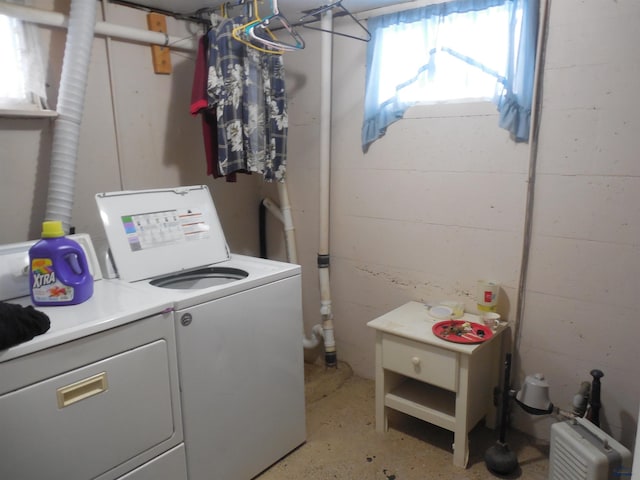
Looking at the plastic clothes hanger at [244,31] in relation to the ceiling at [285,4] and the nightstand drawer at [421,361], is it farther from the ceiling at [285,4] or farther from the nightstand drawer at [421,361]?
the nightstand drawer at [421,361]

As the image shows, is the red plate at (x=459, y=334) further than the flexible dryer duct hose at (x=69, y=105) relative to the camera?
Yes

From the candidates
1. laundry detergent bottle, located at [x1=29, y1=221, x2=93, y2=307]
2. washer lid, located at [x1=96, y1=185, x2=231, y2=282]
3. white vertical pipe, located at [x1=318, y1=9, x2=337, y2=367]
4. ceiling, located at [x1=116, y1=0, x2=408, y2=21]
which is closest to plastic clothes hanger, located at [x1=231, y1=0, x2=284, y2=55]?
ceiling, located at [x1=116, y1=0, x2=408, y2=21]

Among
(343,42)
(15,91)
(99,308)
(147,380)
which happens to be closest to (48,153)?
(15,91)

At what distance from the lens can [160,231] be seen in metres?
1.95

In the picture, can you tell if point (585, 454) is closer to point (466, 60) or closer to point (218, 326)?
point (218, 326)

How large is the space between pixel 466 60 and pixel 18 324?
2.00 m

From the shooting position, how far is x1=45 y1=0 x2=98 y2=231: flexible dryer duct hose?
1.84 meters

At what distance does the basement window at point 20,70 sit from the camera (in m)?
1.83

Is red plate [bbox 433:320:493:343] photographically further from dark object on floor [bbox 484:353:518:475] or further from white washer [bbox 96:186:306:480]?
white washer [bbox 96:186:306:480]

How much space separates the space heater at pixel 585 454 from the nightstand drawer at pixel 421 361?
42 centimetres

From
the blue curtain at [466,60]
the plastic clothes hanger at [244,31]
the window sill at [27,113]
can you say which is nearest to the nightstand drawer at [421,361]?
the blue curtain at [466,60]

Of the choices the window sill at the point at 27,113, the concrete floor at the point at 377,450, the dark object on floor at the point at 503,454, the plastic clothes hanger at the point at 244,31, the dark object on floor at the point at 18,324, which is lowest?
the concrete floor at the point at 377,450

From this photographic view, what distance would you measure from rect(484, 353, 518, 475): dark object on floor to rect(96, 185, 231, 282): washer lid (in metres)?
1.35

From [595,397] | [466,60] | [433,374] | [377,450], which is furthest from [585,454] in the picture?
[466,60]
